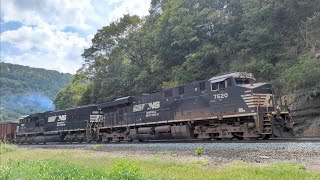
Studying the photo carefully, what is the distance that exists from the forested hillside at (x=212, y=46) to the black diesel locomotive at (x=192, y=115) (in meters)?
6.13

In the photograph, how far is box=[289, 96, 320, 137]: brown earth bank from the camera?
20547mm

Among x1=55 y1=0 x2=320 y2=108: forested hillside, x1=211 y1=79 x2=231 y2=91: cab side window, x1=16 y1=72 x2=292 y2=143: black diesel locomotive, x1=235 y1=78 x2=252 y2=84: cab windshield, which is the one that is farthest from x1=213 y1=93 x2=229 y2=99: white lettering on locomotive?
x1=55 y1=0 x2=320 y2=108: forested hillside

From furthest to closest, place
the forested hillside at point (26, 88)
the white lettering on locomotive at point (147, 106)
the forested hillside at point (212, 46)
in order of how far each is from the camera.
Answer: the forested hillside at point (26, 88), the forested hillside at point (212, 46), the white lettering on locomotive at point (147, 106)

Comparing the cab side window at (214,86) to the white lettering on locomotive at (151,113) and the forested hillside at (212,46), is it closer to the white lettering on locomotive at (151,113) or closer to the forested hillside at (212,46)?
the white lettering on locomotive at (151,113)

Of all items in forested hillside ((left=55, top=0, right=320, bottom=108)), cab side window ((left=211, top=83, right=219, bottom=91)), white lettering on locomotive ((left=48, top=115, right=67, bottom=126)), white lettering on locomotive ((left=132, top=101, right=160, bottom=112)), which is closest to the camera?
cab side window ((left=211, top=83, right=219, bottom=91))

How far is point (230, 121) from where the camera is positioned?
17.0m

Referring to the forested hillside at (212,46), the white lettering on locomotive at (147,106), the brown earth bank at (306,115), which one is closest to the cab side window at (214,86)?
the white lettering on locomotive at (147,106)

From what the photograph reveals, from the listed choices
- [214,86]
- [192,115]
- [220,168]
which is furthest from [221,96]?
[220,168]

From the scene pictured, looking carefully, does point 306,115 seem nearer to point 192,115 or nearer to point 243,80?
point 243,80

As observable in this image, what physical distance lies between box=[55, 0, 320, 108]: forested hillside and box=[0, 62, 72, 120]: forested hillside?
9863cm

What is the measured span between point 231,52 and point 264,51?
447 cm

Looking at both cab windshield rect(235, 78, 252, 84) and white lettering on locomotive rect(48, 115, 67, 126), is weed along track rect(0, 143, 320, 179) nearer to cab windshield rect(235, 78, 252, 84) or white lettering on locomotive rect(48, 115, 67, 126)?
cab windshield rect(235, 78, 252, 84)

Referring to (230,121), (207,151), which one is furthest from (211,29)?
(207,151)

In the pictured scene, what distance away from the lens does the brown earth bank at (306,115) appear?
2055cm
